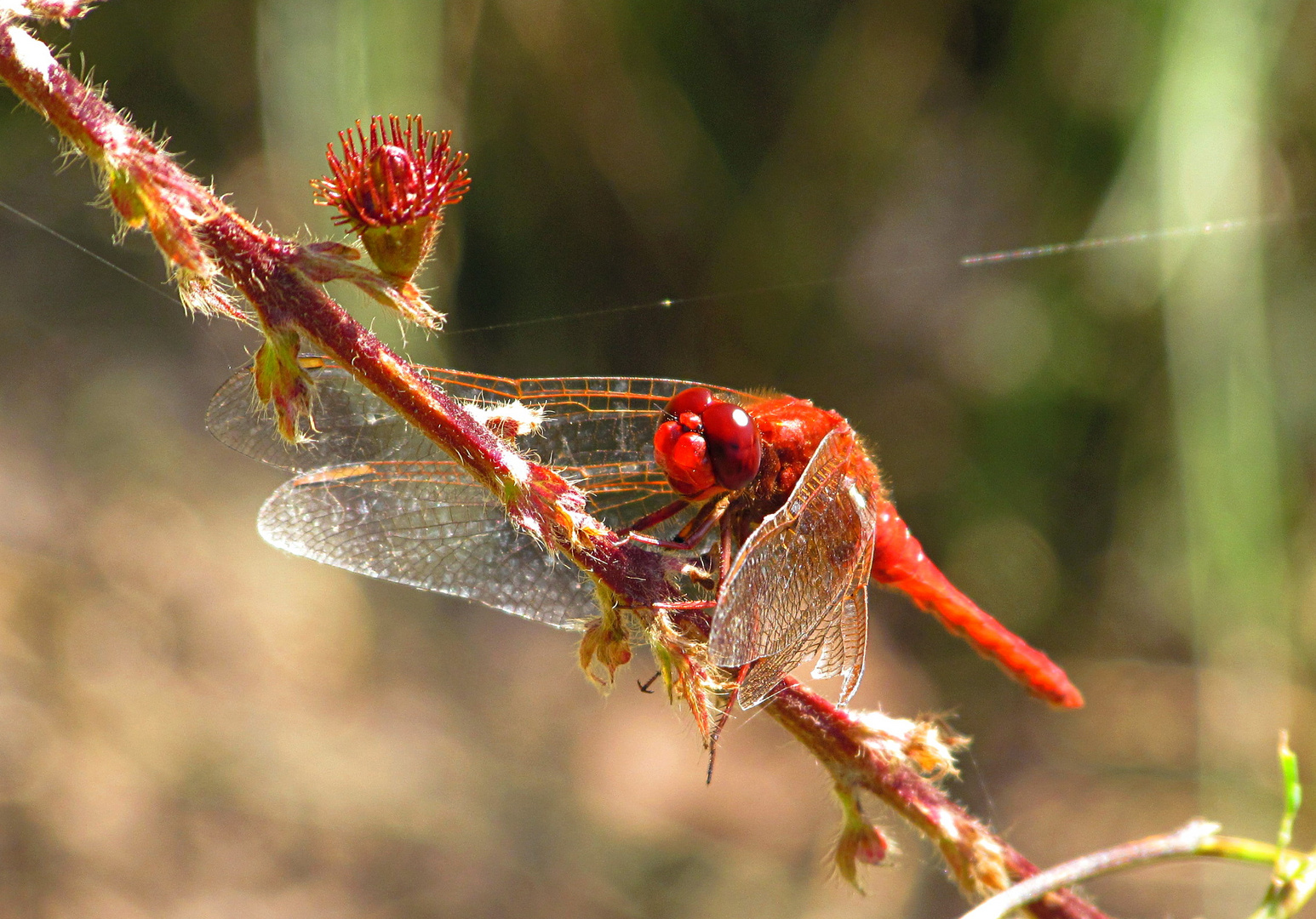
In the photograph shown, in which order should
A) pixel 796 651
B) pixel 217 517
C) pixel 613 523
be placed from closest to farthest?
1. pixel 796 651
2. pixel 613 523
3. pixel 217 517

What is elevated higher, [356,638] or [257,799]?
[356,638]

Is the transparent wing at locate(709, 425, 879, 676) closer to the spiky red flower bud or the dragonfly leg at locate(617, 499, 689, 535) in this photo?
the dragonfly leg at locate(617, 499, 689, 535)

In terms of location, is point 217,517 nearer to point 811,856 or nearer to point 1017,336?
point 811,856

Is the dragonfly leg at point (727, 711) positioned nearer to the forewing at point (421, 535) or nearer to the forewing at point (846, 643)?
the forewing at point (846, 643)

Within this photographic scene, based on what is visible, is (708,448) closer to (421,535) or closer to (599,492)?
(599,492)

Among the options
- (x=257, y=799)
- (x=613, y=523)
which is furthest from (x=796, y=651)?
(x=257, y=799)

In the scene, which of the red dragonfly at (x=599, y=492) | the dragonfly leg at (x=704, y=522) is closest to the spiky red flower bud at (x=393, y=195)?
the red dragonfly at (x=599, y=492)

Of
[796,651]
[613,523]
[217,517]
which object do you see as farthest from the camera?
[217,517]
